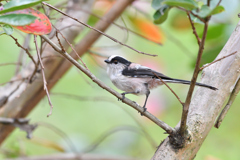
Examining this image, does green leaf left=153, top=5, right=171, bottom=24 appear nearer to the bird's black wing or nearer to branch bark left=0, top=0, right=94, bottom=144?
the bird's black wing

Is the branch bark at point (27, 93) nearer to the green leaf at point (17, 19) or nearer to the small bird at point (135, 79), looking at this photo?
the small bird at point (135, 79)

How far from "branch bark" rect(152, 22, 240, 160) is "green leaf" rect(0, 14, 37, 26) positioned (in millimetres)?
625

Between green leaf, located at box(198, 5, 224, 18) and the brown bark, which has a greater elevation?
green leaf, located at box(198, 5, 224, 18)

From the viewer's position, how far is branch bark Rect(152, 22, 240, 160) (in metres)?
1.13

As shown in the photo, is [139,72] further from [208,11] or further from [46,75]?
[208,11]

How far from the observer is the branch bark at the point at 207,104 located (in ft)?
3.72

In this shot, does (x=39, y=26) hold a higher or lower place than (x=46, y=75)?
higher

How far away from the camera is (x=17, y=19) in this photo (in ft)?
2.79

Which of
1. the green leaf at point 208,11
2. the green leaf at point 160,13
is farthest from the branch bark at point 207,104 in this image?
the green leaf at point 208,11

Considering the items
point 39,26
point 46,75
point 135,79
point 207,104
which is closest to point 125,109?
point 135,79

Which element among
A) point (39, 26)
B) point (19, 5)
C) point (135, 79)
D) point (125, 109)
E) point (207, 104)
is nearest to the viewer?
point (19, 5)

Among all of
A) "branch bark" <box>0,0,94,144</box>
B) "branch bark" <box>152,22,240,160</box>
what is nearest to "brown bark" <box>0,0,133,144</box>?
"branch bark" <box>0,0,94,144</box>

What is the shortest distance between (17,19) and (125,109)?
1236 millimetres

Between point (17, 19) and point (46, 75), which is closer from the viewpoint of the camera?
point (17, 19)
